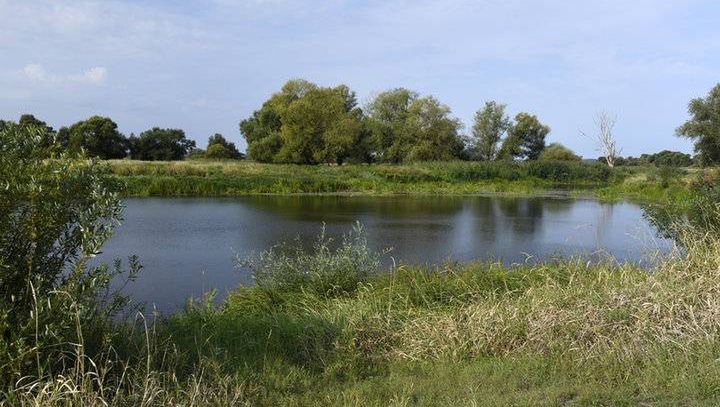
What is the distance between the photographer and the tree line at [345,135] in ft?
192

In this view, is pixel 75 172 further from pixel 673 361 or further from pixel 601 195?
pixel 601 195

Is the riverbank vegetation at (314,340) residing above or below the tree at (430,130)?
below

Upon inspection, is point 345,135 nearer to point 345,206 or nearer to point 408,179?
point 408,179

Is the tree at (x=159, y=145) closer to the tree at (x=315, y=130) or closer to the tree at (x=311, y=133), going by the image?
the tree at (x=311, y=133)

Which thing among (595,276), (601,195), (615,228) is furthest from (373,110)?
(595,276)

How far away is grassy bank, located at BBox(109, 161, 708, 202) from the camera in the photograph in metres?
42.6

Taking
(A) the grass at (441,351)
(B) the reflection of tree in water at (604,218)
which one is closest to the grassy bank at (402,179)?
(B) the reflection of tree in water at (604,218)

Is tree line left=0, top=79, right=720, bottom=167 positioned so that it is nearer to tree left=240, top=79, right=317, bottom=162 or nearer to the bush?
tree left=240, top=79, right=317, bottom=162

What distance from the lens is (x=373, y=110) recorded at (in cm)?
7506

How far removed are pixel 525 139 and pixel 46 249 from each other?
7902cm

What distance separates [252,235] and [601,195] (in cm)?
3369

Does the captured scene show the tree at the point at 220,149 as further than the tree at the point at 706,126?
Yes

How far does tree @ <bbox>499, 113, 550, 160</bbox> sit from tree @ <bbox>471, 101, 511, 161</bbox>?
115 centimetres

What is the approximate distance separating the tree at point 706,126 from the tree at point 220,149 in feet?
159
